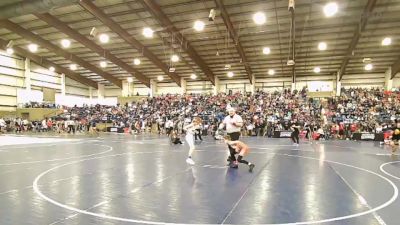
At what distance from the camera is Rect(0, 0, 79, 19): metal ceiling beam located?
19.9 meters

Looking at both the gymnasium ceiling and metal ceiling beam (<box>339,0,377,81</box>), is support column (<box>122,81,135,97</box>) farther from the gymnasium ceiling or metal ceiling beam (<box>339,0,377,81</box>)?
metal ceiling beam (<box>339,0,377,81</box>)

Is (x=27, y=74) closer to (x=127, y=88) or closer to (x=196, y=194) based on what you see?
(x=127, y=88)

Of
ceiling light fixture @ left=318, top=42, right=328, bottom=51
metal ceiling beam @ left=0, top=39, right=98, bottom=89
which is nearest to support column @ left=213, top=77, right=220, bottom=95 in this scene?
ceiling light fixture @ left=318, top=42, right=328, bottom=51

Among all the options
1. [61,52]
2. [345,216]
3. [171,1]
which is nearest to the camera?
[345,216]

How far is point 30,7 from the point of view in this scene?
22.0 metres

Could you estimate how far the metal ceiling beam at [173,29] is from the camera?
25184 mm

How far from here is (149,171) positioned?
8.84m

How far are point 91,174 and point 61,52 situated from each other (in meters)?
32.4

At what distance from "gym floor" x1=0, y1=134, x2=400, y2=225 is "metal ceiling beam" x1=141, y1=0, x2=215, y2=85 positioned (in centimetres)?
1801

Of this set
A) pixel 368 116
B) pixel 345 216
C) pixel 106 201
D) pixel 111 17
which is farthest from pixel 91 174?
pixel 368 116

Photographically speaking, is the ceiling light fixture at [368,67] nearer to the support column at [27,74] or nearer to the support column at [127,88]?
the support column at [127,88]

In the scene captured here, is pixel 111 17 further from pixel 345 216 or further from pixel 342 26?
pixel 345 216

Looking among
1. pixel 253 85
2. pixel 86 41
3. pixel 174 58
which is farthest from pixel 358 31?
pixel 86 41

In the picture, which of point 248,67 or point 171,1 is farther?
point 248,67
